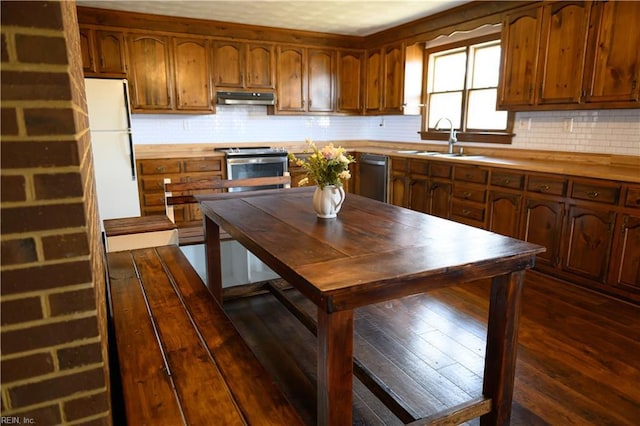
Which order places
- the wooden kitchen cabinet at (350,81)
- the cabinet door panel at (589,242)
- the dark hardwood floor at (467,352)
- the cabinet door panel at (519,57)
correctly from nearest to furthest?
the dark hardwood floor at (467,352) < the cabinet door panel at (589,242) < the cabinet door panel at (519,57) < the wooden kitchen cabinet at (350,81)

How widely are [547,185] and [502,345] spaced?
2158 mm

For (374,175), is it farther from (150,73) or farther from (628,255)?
(628,255)

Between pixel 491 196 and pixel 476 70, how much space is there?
1741 millimetres

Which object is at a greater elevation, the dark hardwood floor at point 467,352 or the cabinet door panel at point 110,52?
the cabinet door panel at point 110,52

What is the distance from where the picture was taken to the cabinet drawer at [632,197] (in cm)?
283

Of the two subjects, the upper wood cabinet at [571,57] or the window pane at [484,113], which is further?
the window pane at [484,113]

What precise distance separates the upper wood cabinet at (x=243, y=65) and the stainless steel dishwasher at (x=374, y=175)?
5.23ft

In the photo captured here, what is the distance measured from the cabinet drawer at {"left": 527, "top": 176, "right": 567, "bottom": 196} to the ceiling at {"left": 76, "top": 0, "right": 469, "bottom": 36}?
6.66ft

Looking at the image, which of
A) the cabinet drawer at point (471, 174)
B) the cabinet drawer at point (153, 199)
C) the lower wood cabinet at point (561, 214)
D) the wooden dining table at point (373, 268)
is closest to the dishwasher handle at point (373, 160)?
the lower wood cabinet at point (561, 214)

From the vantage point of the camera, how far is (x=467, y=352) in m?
2.40

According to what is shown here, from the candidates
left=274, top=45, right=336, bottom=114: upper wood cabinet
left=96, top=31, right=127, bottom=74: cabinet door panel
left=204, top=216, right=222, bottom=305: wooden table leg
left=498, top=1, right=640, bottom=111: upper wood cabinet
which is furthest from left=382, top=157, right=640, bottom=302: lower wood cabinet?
left=96, top=31, right=127, bottom=74: cabinet door panel

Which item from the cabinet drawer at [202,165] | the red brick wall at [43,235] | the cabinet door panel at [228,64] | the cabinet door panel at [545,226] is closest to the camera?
the red brick wall at [43,235]

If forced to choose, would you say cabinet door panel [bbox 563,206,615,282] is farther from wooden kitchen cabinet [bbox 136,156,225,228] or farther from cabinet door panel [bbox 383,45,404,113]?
wooden kitchen cabinet [bbox 136,156,225,228]

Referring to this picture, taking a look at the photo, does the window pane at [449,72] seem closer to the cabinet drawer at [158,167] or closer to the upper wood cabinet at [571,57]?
the upper wood cabinet at [571,57]
